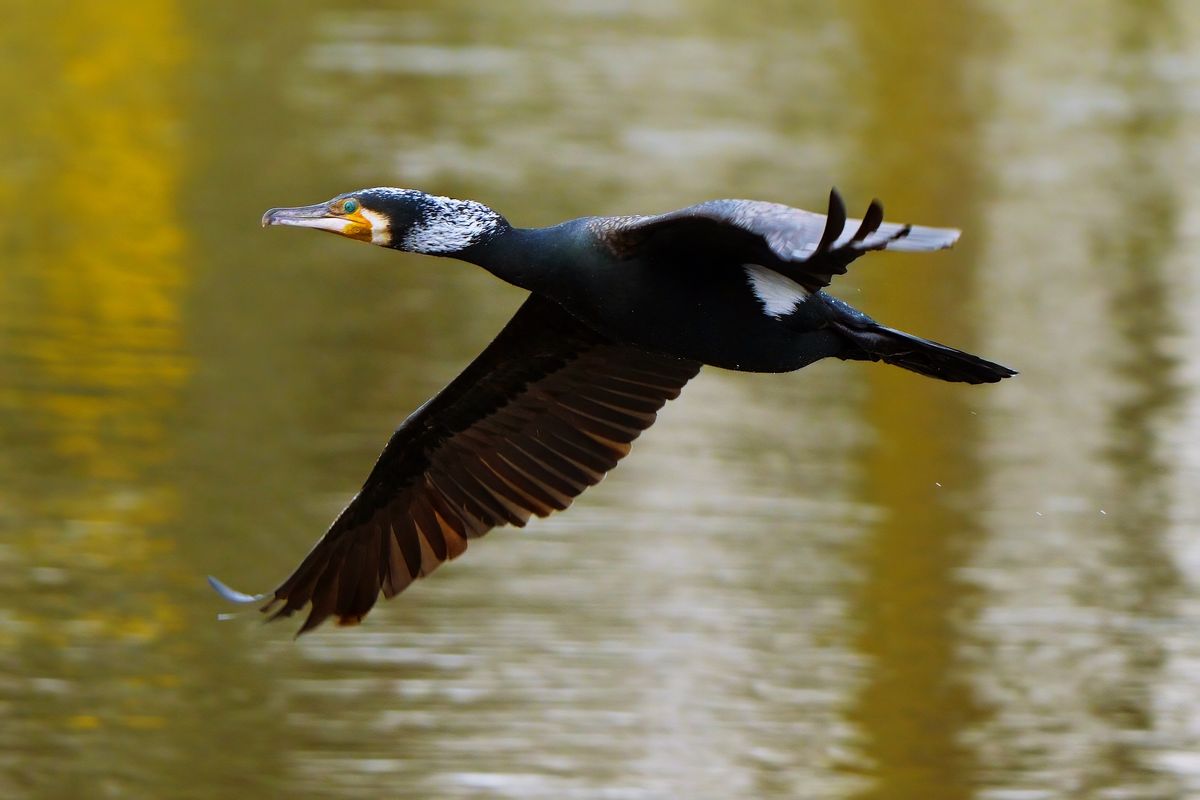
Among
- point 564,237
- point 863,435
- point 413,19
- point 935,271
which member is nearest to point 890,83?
point 413,19

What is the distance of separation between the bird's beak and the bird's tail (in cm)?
155

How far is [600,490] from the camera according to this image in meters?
12.3

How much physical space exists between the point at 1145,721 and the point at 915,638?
1227mm

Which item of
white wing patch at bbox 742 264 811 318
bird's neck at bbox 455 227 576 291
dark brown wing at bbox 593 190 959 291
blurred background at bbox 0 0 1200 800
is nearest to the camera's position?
dark brown wing at bbox 593 190 959 291

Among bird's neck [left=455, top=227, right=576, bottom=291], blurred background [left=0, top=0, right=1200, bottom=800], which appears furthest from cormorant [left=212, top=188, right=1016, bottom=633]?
blurred background [left=0, top=0, right=1200, bottom=800]

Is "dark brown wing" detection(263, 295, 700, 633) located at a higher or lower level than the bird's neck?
lower

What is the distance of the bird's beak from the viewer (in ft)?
22.4

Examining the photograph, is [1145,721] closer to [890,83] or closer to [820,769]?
[820,769]

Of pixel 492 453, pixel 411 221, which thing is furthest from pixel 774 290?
pixel 492 453

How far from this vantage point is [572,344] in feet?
26.1

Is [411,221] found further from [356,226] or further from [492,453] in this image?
[492,453]

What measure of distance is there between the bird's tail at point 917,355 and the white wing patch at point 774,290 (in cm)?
23

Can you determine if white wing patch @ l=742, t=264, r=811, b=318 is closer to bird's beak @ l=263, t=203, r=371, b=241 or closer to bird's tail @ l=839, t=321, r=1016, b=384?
bird's tail @ l=839, t=321, r=1016, b=384

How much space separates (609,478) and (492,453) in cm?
441
